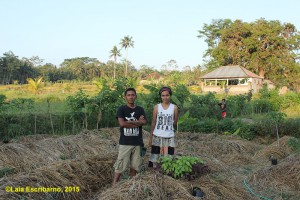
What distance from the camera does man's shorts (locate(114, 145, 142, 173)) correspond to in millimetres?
3883

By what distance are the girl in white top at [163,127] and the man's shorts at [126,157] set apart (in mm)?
222

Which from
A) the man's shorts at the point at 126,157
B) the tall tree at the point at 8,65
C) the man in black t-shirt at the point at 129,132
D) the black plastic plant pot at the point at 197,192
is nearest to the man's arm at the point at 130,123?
the man in black t-shirt at the point at 129,132

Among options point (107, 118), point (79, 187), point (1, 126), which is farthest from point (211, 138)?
point (1, 126)

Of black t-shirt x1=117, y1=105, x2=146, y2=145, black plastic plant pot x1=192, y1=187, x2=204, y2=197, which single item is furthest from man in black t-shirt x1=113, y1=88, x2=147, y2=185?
black plastic plant pot x1=192, y1=187, x2=204, y2=197

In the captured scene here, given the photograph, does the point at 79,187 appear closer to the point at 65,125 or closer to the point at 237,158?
the point at 237,158

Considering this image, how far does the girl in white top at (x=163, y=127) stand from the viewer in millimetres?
4067

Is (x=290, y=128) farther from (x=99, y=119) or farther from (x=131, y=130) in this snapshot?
(x=131, y=130)

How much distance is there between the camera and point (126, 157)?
12.8 ft

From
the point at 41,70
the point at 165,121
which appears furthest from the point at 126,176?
the point at 41,70

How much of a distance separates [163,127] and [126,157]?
649mm

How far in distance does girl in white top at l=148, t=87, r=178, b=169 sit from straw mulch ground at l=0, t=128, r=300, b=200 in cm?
39

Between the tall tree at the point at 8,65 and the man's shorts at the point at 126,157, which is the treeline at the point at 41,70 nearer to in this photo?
the tall tree at the point at 8,65

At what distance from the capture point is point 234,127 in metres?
9.56

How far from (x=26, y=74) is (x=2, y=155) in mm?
40297
